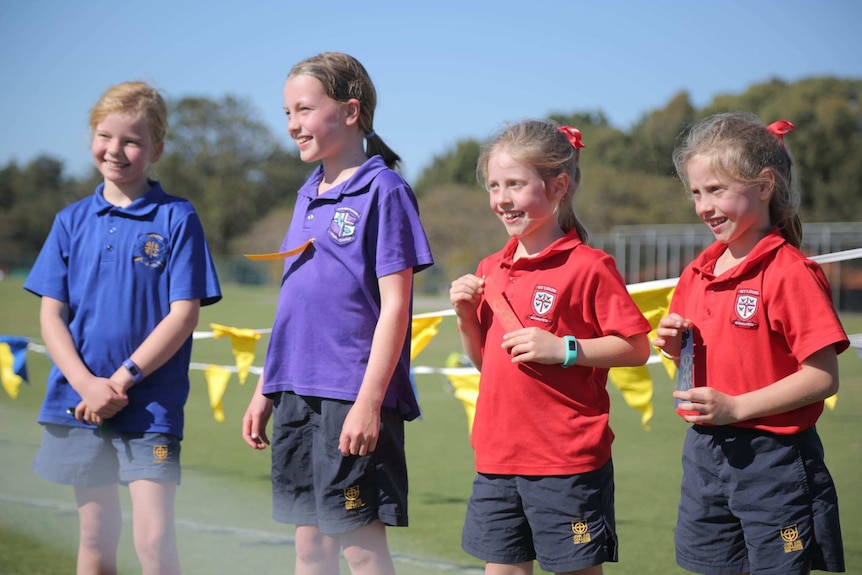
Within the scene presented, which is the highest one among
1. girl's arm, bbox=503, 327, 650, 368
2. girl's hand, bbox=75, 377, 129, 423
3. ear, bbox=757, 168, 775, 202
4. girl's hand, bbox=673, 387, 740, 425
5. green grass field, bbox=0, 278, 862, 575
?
ear, bbox=757, 168, 775, 202

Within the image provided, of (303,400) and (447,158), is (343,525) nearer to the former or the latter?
(303,400)

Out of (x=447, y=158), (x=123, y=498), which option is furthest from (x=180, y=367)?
(x=447, y=158)

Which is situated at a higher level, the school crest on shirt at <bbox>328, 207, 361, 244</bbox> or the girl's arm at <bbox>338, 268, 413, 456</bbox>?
the school crest on shirt at <bbox>328, 207, 361, 244</bbox>

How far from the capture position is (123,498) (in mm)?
5227

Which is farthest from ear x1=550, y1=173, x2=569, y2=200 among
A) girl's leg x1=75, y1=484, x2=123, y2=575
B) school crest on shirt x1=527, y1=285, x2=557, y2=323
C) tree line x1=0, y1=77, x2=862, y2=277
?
tree line x1=0, y1=77, x2=862, y2=277

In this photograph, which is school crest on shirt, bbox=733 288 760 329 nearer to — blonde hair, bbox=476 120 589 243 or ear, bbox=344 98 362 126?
blonde hair, bbox=476 120 589 243

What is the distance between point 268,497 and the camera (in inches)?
210

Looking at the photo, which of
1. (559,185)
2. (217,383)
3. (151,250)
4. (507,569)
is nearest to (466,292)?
(559,185)

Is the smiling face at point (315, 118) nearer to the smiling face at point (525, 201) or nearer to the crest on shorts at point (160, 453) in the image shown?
the smiling face at point (525, 201)

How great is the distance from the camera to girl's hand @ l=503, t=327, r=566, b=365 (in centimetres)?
Result: 256

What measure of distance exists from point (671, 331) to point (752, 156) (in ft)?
1.78

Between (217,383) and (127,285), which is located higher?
(127,285)

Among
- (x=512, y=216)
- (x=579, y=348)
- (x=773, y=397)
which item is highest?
(x=512, y=216)

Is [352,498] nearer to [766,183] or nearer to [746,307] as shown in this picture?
[746,307]
